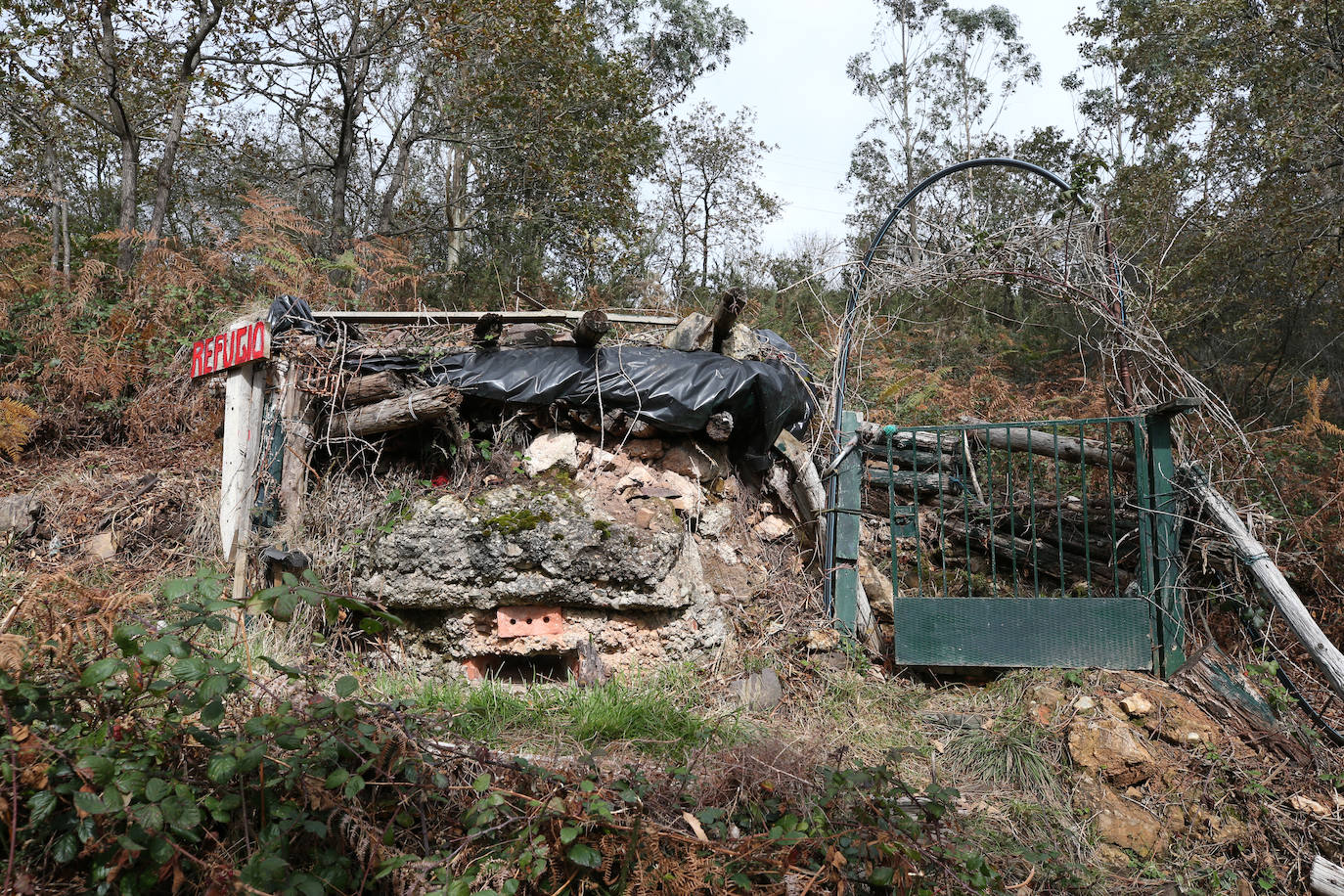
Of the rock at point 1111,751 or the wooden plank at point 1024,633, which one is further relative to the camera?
the wooden plank at point 1024,633

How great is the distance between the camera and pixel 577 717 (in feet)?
11.9

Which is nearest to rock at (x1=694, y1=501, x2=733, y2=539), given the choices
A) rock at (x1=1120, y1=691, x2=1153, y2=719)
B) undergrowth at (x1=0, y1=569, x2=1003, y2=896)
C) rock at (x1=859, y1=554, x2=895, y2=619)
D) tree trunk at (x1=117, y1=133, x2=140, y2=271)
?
rock at (x1=859, y1=554, x2=895, y2=619)

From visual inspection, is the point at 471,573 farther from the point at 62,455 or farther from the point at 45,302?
the point at 45,302

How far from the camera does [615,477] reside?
514 cm

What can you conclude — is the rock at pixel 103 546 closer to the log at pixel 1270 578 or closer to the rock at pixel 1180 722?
the rock at pixel 1180 722

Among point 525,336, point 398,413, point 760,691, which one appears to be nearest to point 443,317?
point 525,336

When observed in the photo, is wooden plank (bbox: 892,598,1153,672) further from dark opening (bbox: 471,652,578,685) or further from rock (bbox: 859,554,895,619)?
dark opening (bbox: 471,652,578,685)

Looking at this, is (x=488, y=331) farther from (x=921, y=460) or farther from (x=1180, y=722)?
(x=1180, y=722)

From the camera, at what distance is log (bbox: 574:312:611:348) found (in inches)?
192

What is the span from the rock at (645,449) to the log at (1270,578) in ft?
10.3

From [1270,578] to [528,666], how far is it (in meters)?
4.11

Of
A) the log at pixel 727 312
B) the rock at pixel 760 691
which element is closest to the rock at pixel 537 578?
the rock at pixel 760 691

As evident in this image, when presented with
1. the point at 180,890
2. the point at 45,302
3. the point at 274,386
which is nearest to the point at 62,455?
the point at 45,302

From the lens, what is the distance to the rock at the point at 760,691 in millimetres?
4535
